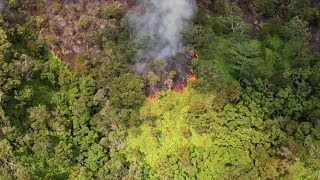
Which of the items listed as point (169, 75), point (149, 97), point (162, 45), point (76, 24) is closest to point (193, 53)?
point (162, 45)

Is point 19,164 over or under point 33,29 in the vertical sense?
under

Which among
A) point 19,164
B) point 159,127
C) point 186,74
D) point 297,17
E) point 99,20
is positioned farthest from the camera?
point 297,17

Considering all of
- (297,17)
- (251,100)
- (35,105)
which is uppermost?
(297,17)

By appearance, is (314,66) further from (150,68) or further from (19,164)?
(19,164)

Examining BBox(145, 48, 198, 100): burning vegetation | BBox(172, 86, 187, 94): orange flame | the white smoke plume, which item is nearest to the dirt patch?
the white smoke plume

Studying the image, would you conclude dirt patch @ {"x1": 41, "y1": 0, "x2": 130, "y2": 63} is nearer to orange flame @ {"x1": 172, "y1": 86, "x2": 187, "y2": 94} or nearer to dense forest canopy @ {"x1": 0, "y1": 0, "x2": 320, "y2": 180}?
dense forest canopy @ {"x1": 0, "y1": 0, "x2": 320, "y2": 180}

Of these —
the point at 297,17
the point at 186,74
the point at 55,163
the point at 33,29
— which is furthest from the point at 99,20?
the point at 297,17

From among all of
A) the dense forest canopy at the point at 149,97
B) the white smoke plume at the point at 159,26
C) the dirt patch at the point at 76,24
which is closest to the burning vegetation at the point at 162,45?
the white smoke plume at the point at 159,26
